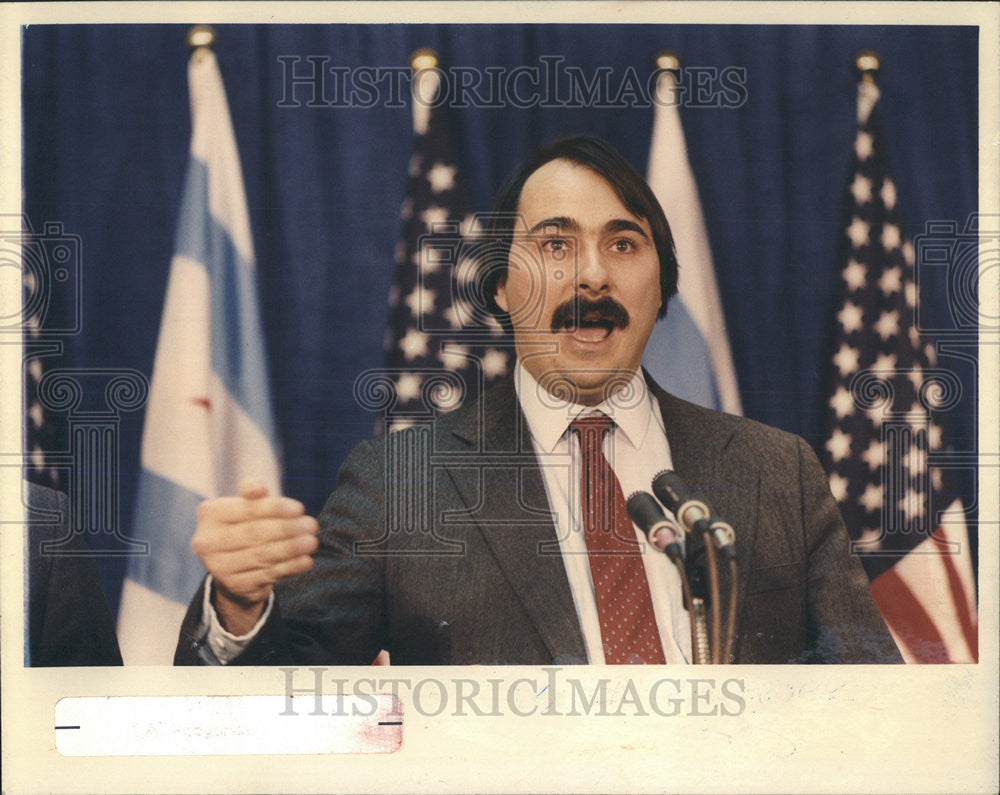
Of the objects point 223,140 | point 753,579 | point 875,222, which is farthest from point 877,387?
point 223,140

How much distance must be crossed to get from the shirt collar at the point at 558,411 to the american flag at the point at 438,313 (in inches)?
3.8

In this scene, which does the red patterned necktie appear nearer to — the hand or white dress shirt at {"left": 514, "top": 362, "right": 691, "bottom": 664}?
white dress shirt at {"left": 514, "top": 362, "right": 691, "bottom": 664}

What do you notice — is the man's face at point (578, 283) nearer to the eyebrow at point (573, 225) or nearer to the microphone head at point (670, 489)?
the eyebrow at point (573, 225)

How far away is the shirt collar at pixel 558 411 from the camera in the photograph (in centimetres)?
340

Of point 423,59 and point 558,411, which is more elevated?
point 423,59

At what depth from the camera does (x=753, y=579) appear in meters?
3.35

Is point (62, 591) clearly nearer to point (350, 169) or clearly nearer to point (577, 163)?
point (350, 169)

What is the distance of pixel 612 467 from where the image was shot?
3.39m

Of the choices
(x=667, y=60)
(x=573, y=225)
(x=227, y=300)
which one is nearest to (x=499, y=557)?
(x=573, y=225)

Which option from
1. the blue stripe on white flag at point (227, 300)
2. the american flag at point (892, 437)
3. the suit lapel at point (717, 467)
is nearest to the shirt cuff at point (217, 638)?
the blue stripe on white flag at point (227, 300)

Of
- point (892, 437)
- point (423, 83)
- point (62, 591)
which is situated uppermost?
point (423, 83)

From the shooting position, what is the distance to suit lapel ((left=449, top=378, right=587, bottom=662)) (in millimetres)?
3311

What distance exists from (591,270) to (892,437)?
1120mm

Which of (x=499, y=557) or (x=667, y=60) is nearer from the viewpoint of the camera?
(x=499, y=557)
